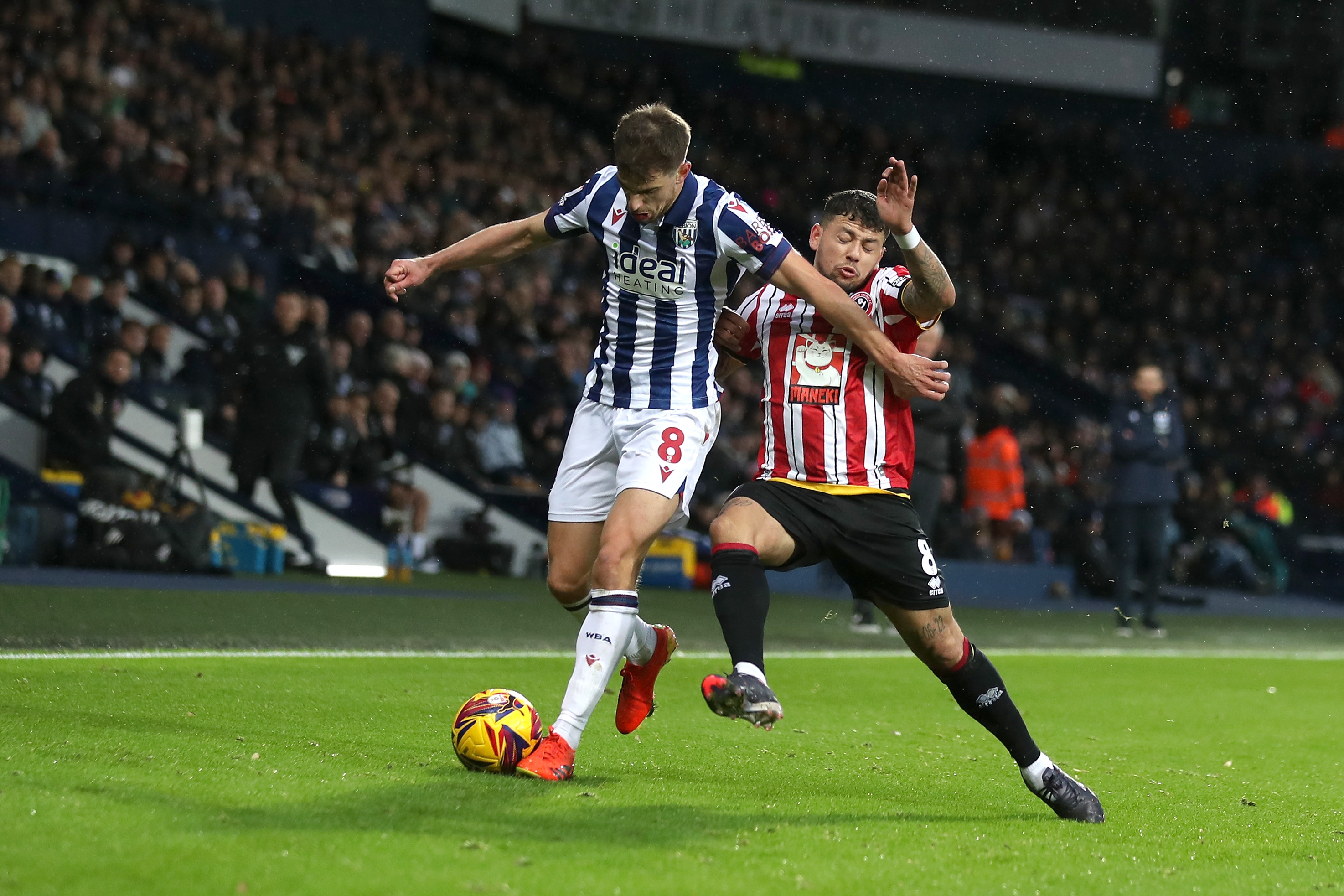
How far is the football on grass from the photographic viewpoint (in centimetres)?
474

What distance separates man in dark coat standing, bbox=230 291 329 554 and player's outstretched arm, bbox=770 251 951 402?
385 inches

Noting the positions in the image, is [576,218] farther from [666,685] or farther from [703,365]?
[666,685]

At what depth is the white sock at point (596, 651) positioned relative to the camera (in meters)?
4.80

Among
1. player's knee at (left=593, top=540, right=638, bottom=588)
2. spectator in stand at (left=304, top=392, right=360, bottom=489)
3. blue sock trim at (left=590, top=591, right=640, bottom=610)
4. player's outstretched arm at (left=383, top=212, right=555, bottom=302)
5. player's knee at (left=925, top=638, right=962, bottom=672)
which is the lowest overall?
spectator in stand at (left=304, top=392, right=360, bottom=489)

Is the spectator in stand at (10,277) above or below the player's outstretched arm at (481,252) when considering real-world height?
below

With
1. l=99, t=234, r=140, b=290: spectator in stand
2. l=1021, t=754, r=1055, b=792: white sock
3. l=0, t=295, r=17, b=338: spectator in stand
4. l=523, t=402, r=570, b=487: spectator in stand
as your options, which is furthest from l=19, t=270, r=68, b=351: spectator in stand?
l=1021, t=754, r=1055, b=792: white sock

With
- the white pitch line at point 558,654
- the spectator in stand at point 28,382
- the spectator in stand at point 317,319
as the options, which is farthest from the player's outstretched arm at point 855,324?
the spectator in stand at point 28,382

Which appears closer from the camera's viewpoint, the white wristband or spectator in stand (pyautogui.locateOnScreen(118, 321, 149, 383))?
the white wristband

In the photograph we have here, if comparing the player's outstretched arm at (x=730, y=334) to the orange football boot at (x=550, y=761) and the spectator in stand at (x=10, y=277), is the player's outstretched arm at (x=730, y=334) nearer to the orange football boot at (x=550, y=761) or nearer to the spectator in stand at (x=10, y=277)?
the orange football boot at (x=550, y=761)

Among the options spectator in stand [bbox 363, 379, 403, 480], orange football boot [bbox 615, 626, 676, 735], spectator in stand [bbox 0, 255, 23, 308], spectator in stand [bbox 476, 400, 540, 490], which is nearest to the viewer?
orange football boot [bbox 615, 626, 676, 735]

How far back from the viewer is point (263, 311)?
51.2 feet

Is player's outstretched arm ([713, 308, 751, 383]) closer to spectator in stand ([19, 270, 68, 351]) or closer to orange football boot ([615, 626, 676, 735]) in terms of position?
orange football boot ([615, 626, 676, 735])

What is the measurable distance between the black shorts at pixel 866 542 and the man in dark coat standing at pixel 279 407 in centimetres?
959

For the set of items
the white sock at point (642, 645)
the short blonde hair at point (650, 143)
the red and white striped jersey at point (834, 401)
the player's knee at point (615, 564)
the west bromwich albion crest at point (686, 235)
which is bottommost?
the white sock at point (642, 645)
